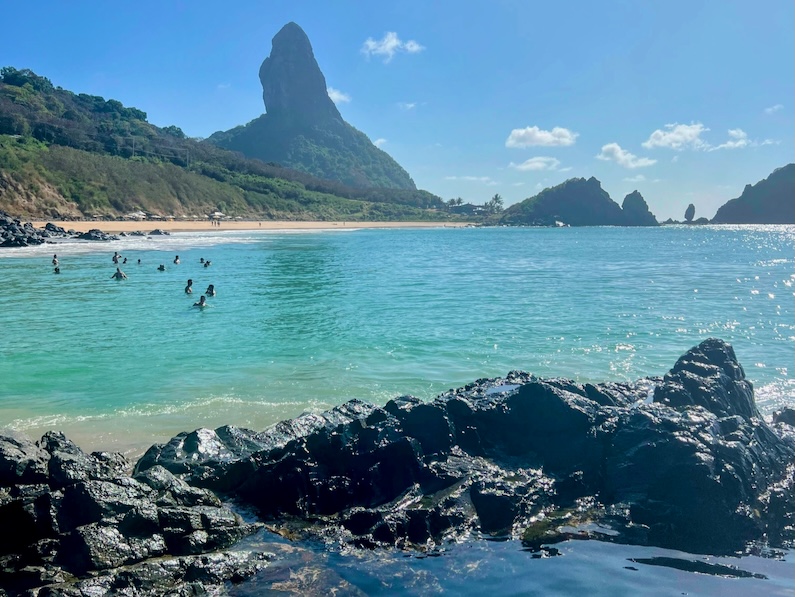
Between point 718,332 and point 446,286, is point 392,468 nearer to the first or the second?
point 718,332

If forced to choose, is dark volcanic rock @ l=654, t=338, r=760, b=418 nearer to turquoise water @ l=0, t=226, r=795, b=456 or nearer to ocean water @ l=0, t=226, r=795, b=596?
turquoise water @ l=0, t=226, r=795, b=456

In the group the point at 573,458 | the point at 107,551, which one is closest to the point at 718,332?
the point at 573,458

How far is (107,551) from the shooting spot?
6246 millimetres

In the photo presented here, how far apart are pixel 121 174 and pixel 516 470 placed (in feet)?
391

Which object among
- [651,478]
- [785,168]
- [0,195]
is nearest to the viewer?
[651,478]

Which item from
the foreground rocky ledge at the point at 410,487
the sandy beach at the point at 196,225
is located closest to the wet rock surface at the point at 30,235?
the sandy beach at the point at 196,225

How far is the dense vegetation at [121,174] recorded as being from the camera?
3654 inches

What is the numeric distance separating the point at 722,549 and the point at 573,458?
2222 mm

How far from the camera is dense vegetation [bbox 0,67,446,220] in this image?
92812 mm

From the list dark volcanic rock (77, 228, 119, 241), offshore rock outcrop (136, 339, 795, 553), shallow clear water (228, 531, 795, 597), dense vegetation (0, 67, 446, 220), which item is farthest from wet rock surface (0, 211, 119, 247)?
shallow clear water (228, 531, 795, 597)

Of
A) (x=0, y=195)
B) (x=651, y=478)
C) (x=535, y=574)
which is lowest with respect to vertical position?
(x=535, y=574)

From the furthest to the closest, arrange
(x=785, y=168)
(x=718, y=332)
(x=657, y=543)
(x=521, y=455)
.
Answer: (x=785, y=168), (x=718, y=332), (x=521, y=455), (x=657, y=543)

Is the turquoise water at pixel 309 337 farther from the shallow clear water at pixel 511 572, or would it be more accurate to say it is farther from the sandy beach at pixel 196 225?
the sandy beach at pixel 196 225

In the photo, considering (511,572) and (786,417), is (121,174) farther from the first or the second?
(511,572)
